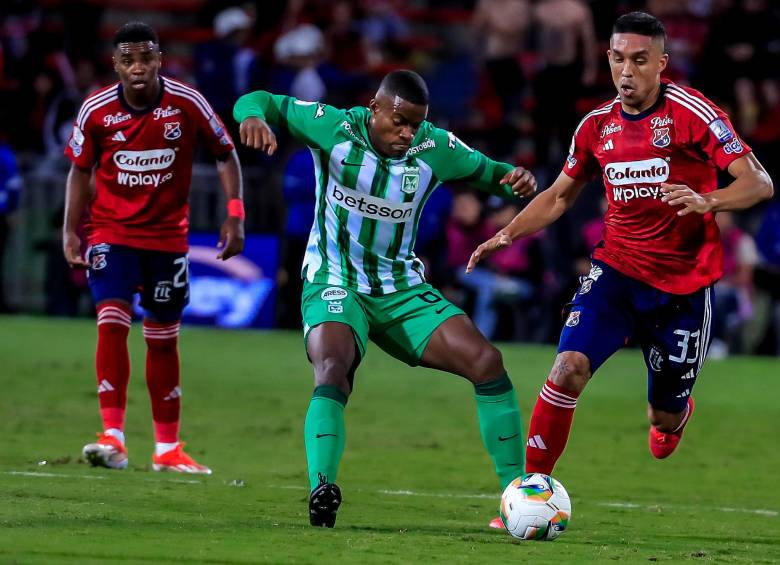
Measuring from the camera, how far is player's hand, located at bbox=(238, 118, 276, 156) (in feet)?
24.1

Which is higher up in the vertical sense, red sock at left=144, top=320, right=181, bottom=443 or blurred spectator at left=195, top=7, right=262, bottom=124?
blurred spectator at left=195, top=7, right=262, bottom=124

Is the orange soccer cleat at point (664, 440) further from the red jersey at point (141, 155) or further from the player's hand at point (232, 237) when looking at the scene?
the red jersey at point (141, 155)

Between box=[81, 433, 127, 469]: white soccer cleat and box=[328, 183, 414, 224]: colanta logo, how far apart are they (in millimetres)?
2480

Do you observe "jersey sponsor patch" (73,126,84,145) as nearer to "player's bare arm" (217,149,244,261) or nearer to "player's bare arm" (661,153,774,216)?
"player's bare arm" (217,149,244,261)

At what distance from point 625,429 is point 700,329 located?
4.67 m

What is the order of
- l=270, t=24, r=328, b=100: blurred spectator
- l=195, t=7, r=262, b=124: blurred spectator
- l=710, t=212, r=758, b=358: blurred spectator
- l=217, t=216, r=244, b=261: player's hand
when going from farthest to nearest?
l=270, t=24, r=328, b=100: blurred spectator < l=195, t=7, r=262, b=124: blurred spectator < l=710, t=212, r=758, b=358: blurred spectator < l=217, t=216, r=244, b=261: player's hand

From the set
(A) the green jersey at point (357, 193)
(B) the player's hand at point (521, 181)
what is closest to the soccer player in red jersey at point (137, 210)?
(A) the green jersey at point (357, 193)

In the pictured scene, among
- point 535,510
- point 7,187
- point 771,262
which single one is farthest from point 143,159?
point 771,262

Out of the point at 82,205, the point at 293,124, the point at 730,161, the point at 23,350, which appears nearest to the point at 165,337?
the point at 82,205

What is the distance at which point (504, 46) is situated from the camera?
2052 centimetres

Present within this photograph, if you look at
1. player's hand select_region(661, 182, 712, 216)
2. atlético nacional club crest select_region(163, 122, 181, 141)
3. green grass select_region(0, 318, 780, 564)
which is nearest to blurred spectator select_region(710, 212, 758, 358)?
green grass select_region(0, 318, 780, 564)

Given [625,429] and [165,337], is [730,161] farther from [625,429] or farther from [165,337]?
[625,429]

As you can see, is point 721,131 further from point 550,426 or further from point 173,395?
point 173,395

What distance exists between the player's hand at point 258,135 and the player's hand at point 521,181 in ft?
4.28
